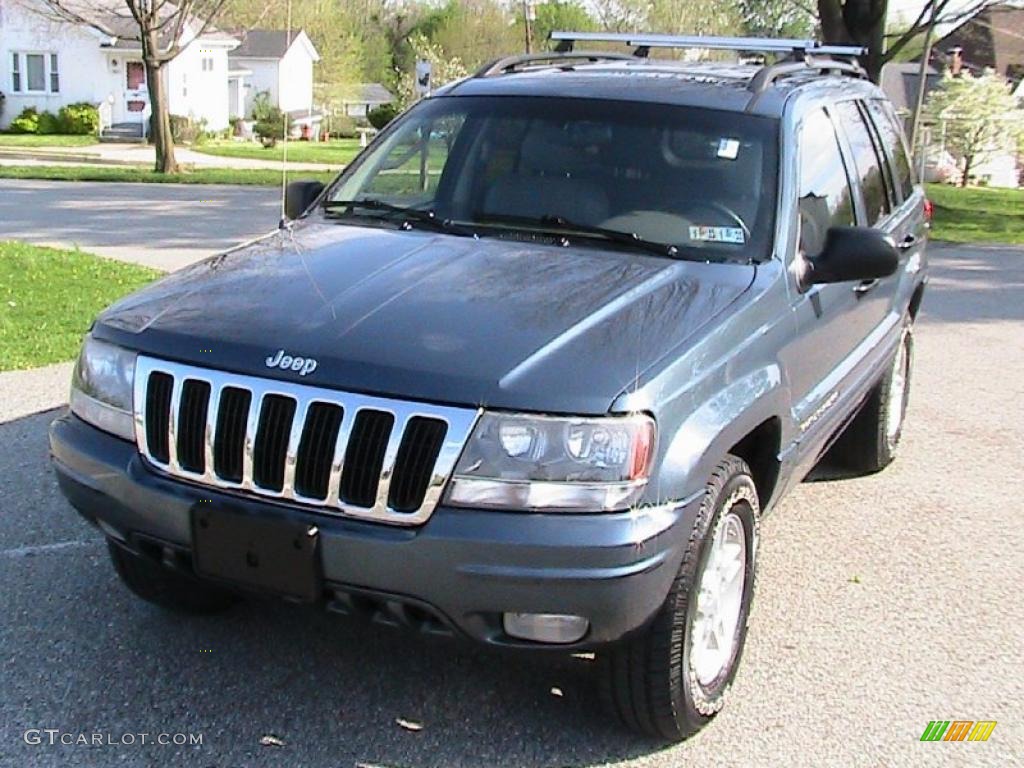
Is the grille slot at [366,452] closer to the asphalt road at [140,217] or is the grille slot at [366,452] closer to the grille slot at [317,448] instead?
the grille slot at [317,448]

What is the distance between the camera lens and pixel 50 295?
32.6ft

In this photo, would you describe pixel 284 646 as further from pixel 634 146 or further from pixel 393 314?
pixel 634 146

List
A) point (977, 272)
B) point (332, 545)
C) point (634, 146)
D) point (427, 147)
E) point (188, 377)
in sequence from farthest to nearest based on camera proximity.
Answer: point (977, 272), point (427, 147), point (634, 146), point (188, 377), point (332, 545)

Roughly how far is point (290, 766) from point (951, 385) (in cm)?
623

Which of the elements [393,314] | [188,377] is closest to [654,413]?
[393,314]

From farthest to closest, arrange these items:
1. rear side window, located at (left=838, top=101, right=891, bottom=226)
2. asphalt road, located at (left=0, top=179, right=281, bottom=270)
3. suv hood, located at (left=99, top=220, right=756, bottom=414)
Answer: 1. asphalt road, located at (left=0, top=179, right=281, bottom=270)
2. rear side window, located at (left=838, top=101, right=891, bottom=226)
3. suv hood, located at (left=99, top=220, right=756, bottom=414)

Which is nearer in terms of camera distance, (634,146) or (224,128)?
(634,146)

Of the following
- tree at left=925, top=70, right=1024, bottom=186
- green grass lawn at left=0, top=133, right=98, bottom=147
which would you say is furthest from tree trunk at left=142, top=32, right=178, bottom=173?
tree at left=925, top=70, right=1024, bottom=186

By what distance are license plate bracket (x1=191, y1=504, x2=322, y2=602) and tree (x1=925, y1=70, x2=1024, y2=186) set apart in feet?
143

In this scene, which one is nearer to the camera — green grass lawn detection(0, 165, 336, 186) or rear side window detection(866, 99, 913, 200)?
rear side window detection(866, 99, 913, 200)

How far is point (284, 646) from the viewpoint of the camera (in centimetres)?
407

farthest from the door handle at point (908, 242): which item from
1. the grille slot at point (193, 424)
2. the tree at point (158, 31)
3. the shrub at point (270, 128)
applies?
the shrub at point (270, 128)

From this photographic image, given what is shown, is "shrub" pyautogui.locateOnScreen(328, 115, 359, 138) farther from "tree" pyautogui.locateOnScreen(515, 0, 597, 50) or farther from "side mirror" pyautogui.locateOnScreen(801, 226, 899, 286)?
"side mirror" pyautogui.locateOnScreen(801, 226, 899, 286)

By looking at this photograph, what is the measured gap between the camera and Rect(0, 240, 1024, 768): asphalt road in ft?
11.5
